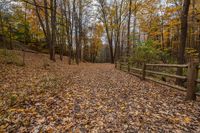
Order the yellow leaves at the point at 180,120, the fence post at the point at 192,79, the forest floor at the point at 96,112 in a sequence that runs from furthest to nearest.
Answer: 1. the fence post at the point at 192,79
2. the yellow leaves at the point at 180,120
3. the forest floor at the point at 96,112

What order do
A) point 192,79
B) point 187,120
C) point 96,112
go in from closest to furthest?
point 187,120 → point 96,112 → point 192,79

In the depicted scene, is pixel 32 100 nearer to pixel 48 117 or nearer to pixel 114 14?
pixel 48 117

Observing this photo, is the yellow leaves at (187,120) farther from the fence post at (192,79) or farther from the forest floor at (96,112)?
the fence post at (192,79)

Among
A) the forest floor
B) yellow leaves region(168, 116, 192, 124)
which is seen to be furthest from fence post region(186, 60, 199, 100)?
yellow leaves region(168, 116, 192, 124)

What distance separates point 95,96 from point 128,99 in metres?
1.08

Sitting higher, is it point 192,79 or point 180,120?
point 192,79

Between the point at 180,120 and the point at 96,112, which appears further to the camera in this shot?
the point at 96,112

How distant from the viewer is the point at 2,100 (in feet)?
14.6

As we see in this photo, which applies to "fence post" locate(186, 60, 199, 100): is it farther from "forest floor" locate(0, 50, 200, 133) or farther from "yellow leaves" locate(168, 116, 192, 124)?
"yellow leaves" locate(168, 116, 192, 124)

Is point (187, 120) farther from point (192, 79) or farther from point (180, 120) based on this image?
point (192, 79)

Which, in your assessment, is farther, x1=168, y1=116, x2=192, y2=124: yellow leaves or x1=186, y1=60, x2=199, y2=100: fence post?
x1=186, y1=60, x2=199, y2=100: fence post

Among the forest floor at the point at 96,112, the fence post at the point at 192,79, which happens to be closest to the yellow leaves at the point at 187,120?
the forest floor at the point at 96,112

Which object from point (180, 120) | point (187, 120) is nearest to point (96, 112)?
point (180, 120)

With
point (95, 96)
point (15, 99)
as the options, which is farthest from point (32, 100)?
point (95, 96)
